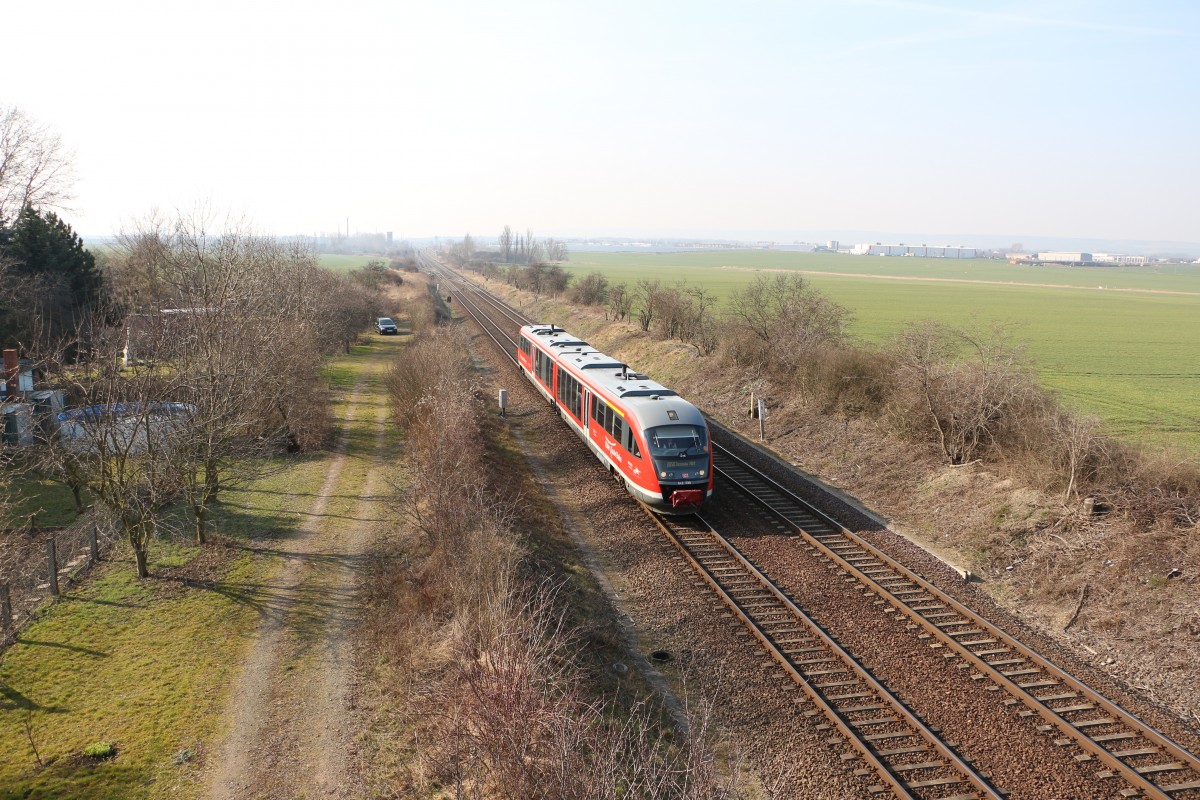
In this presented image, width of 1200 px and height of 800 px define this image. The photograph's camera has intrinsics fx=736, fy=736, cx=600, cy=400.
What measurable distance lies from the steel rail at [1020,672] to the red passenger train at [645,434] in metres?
2.90

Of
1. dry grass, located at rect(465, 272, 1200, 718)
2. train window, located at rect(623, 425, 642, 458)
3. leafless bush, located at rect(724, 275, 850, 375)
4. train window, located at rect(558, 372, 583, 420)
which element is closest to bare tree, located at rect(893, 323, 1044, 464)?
dry grass, located at rect(465, 272, 1200, 718)

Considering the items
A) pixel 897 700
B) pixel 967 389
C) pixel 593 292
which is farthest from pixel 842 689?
pixel 593 292

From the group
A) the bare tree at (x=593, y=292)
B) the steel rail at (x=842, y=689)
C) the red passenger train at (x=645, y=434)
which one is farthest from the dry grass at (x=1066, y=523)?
the bare tree at (x=593, y=292)

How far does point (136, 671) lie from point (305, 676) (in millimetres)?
2784

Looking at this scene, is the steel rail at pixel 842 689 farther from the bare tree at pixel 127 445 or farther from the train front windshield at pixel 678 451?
the bare tree at pixel 127 445

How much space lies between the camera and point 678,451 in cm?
1755

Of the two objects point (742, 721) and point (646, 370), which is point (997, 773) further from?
point (646, 370)

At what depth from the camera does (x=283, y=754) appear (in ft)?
31.3

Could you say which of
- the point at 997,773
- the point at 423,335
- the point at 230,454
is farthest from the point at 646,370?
the point at 997,773

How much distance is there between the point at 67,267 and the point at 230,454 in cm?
2863

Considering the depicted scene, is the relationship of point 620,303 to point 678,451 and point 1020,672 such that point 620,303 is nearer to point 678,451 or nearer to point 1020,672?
point 678,451

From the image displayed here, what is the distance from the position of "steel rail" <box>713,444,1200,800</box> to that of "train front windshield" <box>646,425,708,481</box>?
2780 mm

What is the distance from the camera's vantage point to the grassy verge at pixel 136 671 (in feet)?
30.5

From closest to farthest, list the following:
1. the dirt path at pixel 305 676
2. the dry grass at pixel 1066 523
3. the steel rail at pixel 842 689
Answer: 1. the dirt path at pixel 305 676
2. the steel rail at pixel 842 689
3. the dry grass at pixel 1066 523
